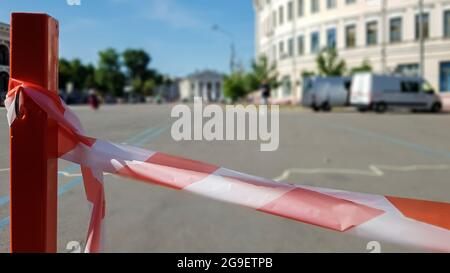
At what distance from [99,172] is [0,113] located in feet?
1.07

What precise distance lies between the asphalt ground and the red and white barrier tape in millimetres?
95

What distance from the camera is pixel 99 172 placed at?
1.44 meters

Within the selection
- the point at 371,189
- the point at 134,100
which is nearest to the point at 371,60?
the point at 134,100

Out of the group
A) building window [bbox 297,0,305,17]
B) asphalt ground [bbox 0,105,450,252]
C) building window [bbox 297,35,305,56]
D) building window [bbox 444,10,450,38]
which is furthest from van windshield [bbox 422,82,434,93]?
asphalt ground [bbox 0,105,450,252]

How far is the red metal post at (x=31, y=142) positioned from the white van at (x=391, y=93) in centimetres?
2798

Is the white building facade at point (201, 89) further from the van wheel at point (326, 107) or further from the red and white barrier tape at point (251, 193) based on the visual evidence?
the van wheel at point (326, 107)

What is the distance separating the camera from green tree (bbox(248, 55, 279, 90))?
49.1 meters

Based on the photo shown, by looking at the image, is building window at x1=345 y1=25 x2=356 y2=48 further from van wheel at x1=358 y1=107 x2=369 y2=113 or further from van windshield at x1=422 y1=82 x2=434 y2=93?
van wheel at x1=358 y1=107 x2=369 y2=113

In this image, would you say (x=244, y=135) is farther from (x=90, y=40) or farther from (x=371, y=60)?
(x=371, y=60)

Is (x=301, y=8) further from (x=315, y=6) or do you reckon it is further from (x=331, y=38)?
(x=331, y=38)

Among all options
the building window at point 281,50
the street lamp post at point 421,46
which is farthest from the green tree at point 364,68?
the building window at point 281,50

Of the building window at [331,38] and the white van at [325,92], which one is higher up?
the building window at [331,38]

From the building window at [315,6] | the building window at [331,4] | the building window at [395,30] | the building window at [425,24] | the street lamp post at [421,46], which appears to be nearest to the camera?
the street lamp post at [421,46]

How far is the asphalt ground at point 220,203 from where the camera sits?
5.21 feet
